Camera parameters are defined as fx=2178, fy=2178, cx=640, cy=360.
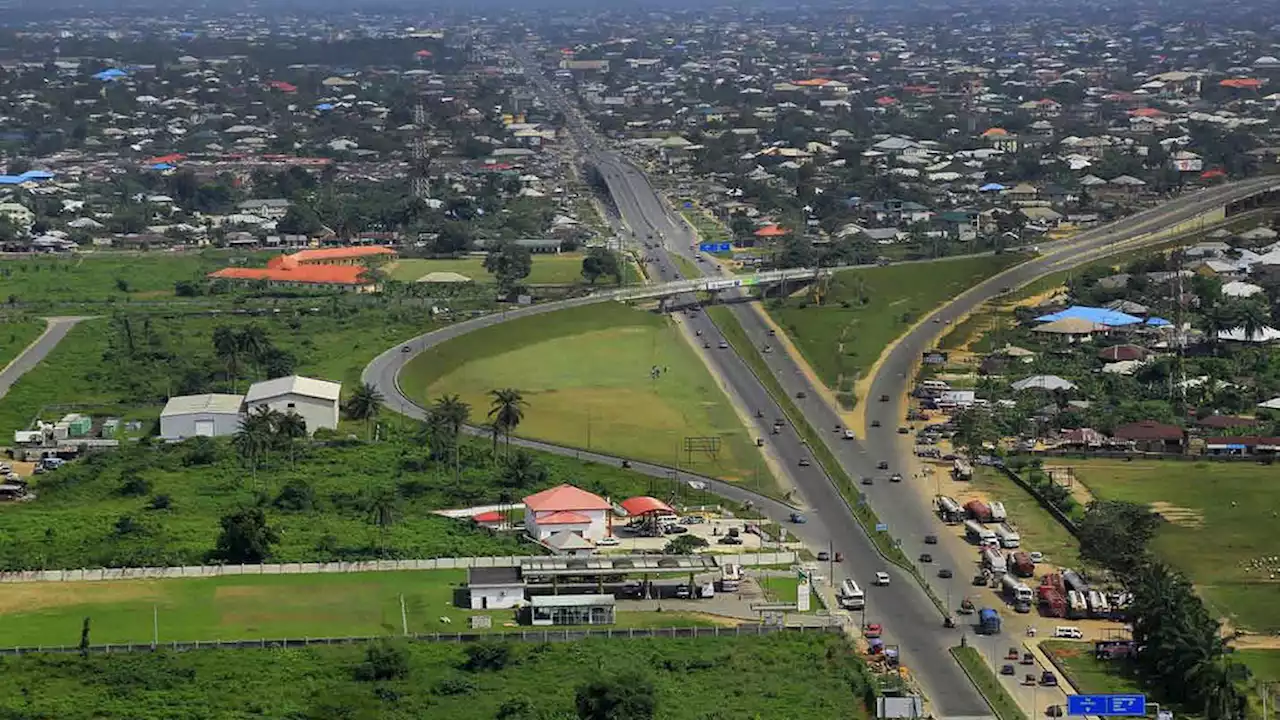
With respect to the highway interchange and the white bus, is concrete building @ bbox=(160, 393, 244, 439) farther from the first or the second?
the white bus

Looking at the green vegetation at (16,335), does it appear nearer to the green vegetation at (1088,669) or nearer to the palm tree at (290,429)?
the palm tree at (290,429)

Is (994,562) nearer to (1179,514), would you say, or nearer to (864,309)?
(1179,514)

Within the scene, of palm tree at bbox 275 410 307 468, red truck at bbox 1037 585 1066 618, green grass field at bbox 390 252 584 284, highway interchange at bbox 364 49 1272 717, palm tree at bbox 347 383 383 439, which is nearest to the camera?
highway interchange at bbox 364 49 1272 717

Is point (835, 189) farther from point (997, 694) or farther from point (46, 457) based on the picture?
point (997, 694)

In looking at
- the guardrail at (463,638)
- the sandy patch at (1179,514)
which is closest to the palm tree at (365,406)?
the guardrail at (463,638)

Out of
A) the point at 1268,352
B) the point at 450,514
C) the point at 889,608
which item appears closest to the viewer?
the point at 889,608

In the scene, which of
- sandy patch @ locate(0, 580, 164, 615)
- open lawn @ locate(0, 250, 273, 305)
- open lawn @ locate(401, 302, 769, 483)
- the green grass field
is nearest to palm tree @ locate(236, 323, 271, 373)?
open lawn @ locate(401, 302, 769, 483)

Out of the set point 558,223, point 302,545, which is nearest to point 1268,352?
point 302,545
